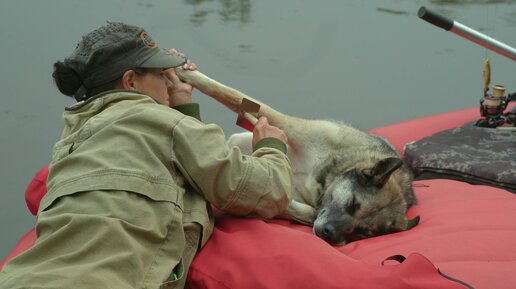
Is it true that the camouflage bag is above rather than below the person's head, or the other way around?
below

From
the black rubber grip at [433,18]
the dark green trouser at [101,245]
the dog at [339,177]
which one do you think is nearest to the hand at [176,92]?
the dog at [339,177]

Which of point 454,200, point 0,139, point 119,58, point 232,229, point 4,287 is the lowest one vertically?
point 0,139

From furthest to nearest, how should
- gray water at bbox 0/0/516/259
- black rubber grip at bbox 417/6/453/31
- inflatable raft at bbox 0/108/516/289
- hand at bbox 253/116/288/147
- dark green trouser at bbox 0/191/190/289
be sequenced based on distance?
gray water at bbox 0/0/516/259
black rubber grip at bbox 417/6/453/31
hand at bbox 253/116/288/147
inflatable raft at bbox 0/108/516/289
dark green trouser at bbox 0/191/190/289

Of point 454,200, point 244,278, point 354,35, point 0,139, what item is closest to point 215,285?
point 244,278

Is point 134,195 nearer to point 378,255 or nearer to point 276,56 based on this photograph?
point 378,255

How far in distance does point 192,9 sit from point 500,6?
7.63 ft

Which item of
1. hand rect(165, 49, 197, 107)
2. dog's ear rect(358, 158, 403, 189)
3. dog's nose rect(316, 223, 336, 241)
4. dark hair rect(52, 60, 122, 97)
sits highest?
dark hair rect(52, 60, 122, 97)

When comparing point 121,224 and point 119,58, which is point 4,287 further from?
point 119,58

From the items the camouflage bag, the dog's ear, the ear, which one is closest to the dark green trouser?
the ear

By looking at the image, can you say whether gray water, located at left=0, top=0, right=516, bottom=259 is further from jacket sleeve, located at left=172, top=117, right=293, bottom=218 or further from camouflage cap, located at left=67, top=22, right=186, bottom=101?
jacket sleeve, located at left=172, top=117, right=293, bottom=218

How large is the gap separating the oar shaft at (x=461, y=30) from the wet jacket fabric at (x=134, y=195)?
1.22m

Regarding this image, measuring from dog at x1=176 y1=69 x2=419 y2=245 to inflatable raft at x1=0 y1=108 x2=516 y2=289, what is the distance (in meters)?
0.09

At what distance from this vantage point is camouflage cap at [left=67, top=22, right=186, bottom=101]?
5.23 ft

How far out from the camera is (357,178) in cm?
207
